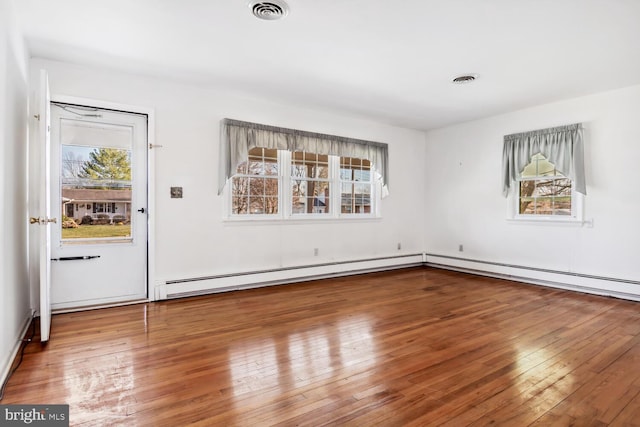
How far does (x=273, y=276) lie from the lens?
5.01 m

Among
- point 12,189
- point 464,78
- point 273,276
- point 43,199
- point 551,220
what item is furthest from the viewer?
point 551,220

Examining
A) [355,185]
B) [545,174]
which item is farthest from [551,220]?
[355,185]

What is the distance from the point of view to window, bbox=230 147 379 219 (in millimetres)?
4973

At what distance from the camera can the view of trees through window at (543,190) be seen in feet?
16.6

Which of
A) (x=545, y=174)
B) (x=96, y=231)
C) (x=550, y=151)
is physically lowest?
(x=96, y=231)

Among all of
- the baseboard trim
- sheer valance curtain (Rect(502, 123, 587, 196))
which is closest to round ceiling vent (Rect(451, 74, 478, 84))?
sheer valance curtain (Rect(502, 123, 587, 196))

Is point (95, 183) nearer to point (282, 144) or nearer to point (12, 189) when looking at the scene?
point (12, 189)

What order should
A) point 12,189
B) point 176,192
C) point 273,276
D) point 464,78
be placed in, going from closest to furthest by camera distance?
point 12,189 < point 464,78 < point 176,192 < point 273,276

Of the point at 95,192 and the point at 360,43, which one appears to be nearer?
the point at 360,43

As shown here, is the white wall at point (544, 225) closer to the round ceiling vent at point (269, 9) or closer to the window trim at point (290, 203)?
the window trim at point (290, 203)

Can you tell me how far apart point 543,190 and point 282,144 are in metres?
3.92

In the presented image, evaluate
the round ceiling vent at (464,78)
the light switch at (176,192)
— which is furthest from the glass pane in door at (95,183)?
the round ceiling vent at (464,78)

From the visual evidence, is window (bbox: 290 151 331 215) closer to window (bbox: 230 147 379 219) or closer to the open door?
window (bbox: 230 147 379 219)

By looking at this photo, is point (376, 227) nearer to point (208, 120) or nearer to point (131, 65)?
point (208, 120)
